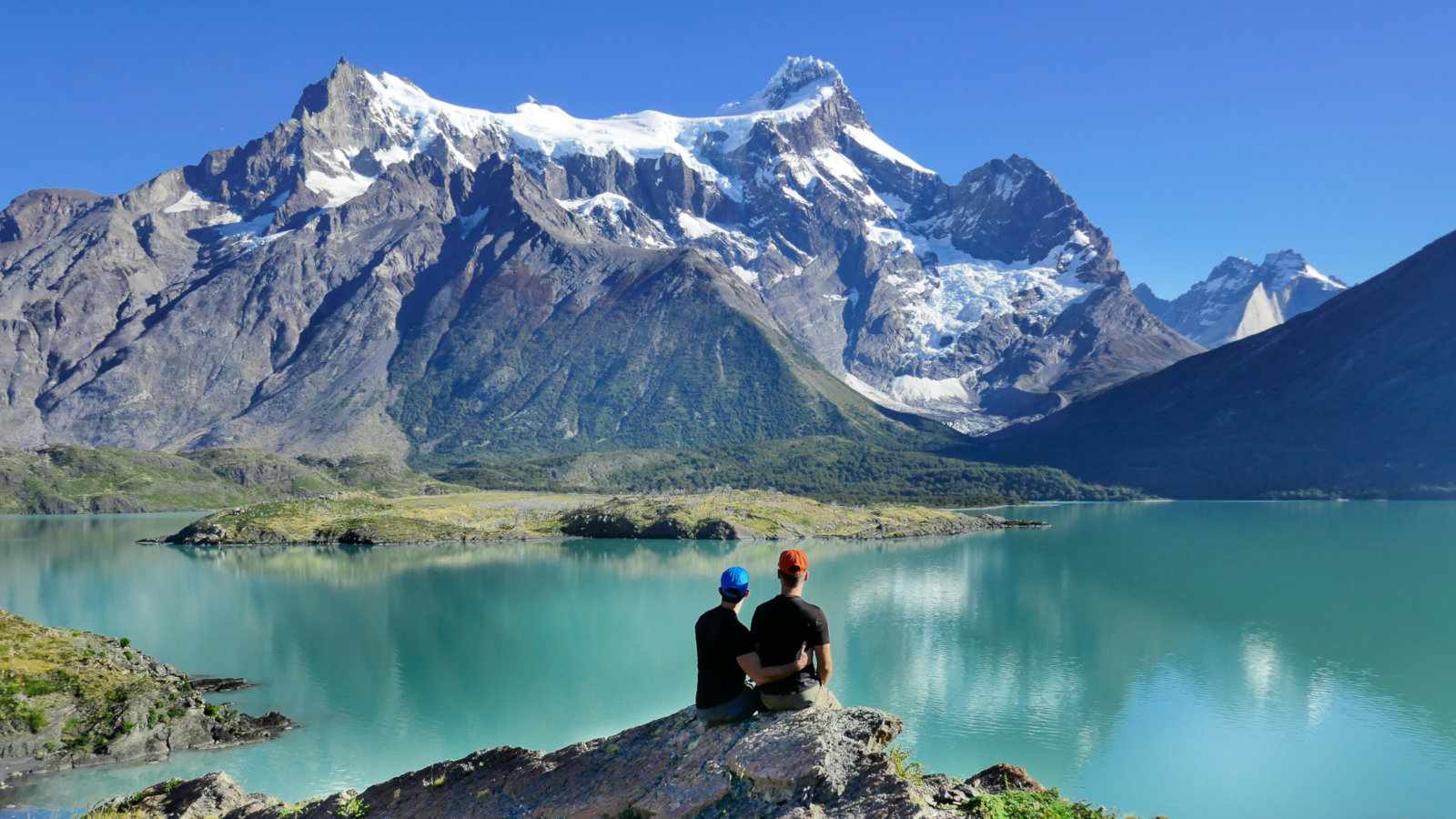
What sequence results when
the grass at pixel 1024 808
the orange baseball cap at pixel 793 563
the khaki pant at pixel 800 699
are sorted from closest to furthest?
the orange baseball cap at pixel 793 563 → the khaki pant at pixel 800 699 → the grass at pixel 1024 808

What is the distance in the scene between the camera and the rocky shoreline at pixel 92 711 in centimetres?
4616

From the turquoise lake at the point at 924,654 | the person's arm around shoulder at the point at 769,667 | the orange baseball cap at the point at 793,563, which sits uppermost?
the orange baseball cap at the point at 793,563

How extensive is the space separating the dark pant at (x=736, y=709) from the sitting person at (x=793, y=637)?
51 centimetres

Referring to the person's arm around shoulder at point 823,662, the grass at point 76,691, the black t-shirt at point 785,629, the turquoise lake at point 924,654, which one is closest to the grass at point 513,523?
the turquoise lake at point 924,654

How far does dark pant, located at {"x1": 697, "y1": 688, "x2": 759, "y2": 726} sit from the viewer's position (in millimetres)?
16359

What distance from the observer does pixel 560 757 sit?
809 inches

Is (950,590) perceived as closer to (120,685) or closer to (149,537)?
(120,685)

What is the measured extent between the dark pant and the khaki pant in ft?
1.46

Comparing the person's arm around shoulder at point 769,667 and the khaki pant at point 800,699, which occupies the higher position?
the person's arm around shoulder at point 769,667

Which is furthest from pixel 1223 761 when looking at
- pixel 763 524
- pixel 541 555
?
pixel 763 524

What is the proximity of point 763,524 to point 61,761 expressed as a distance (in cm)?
14659

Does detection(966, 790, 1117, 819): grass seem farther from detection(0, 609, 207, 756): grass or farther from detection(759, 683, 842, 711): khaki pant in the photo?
detection(0, 609, 207, 756): grass

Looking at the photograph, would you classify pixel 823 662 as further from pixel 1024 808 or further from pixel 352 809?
pixel 352 809

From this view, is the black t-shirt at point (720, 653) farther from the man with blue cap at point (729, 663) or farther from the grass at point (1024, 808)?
the grass at point (1024, 808)
